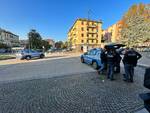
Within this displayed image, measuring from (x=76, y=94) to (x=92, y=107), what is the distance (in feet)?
4.03

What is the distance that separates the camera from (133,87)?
5.86 meters

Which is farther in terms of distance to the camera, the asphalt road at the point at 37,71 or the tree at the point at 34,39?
the tree at the point at 34,39

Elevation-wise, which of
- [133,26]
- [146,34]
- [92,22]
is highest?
[92,22]

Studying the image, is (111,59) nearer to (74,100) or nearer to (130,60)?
(130,60)

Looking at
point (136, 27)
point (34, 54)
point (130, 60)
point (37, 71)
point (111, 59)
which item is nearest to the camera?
point (130, 60)

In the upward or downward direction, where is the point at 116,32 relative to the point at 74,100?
upward

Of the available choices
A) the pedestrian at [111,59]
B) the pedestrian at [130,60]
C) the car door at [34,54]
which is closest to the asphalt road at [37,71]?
the pedestrian at [111,59]

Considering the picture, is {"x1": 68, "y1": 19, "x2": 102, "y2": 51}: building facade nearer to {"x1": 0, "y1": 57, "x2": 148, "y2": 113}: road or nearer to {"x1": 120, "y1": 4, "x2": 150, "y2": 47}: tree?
{"x1": 120, "y1": 4, "x2": 150, "y2": 47}: tree

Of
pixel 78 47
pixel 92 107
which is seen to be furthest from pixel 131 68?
pixel 78 47

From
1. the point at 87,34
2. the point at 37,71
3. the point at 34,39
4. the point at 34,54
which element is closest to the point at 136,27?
the point at 87,34

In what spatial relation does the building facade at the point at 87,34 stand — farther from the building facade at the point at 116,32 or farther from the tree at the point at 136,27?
the tree at the point at 136,27

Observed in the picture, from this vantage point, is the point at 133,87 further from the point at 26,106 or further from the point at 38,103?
the point at 26,106

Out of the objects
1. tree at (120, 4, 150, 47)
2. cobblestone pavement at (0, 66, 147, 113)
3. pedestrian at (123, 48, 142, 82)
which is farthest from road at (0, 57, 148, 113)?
tree at (120, 4, 150, 47)

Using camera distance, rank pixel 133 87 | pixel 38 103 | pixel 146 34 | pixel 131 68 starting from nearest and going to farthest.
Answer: pixel 38 103 → pixel 133 87 → pixel 131 68 → pixel 146 34
